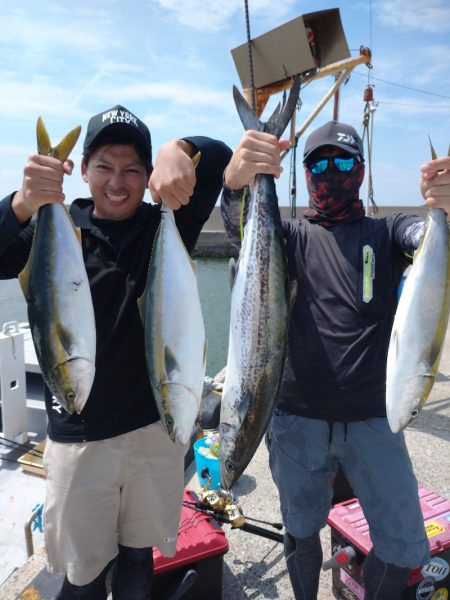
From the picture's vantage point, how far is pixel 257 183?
73.1 inches

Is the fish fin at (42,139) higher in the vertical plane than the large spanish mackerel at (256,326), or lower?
higher

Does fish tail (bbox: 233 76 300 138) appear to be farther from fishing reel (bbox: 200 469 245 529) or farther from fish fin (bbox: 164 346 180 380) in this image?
fishing reel (bbox: 200 469 245 529)

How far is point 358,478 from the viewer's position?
213cm

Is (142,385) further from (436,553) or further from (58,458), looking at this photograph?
(436,553)

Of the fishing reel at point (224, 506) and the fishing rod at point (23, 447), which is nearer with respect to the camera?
the fishing reel at point (224, 506)

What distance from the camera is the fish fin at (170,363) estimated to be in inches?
67.0

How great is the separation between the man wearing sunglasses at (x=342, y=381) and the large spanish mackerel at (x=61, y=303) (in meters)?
0.70

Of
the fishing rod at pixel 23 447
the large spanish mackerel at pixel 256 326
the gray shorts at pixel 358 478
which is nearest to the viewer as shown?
the large spanish mackerel at pixel 256 326

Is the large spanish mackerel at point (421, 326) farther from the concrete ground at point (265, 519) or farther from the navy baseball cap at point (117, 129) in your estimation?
the concrete ground at point (265, 519)

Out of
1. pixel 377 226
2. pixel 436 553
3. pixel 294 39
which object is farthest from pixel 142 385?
pixel 294 39

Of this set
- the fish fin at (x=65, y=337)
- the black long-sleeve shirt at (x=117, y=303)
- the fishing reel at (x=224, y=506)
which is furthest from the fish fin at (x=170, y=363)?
the fishing reel at (x=224, y=506)

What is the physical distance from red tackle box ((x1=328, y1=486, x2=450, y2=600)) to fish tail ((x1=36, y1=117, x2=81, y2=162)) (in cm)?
231

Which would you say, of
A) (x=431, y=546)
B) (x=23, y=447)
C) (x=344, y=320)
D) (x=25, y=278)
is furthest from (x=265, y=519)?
(x=23, y=447)

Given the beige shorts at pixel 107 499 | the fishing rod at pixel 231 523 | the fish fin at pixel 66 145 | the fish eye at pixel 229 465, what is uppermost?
the fish fin at pixel 66 145
